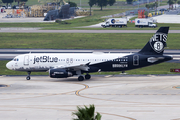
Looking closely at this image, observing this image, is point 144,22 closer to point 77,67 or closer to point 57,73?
point 77,67

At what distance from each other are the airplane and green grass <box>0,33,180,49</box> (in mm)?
32940

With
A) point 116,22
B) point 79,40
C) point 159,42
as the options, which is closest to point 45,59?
point 159,42

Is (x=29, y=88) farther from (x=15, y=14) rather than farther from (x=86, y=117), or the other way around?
(x=15, y=14)

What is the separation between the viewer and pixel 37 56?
5050 cm

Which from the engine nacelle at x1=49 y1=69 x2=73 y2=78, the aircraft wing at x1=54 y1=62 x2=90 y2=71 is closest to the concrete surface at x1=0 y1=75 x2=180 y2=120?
the engine nacelle at x1=49 y1=69 x2=73 y2=78

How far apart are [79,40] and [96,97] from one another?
57.9 metres

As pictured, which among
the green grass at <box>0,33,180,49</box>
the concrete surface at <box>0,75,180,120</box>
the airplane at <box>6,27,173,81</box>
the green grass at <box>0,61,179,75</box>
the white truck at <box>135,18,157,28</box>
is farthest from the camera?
the white truck at <box>135,18,157,28</box>

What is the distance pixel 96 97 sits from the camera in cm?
3759

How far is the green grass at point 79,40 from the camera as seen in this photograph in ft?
280

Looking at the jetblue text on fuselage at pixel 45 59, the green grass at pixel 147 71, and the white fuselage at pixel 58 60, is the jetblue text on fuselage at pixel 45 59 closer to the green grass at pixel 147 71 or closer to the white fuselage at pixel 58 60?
the white fuselage at pixel 58 60

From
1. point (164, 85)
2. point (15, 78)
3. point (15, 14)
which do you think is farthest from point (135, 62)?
point (15, 14)

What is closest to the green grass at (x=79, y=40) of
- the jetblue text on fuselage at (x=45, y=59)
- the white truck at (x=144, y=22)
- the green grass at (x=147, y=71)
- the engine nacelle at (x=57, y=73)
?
the green grass at (x=147, y=71)

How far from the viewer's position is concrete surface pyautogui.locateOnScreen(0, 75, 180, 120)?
30.5 m

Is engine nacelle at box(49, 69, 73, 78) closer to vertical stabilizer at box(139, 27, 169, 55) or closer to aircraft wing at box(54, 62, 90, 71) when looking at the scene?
aircraft wing at box(54, 62, 90, 71)
